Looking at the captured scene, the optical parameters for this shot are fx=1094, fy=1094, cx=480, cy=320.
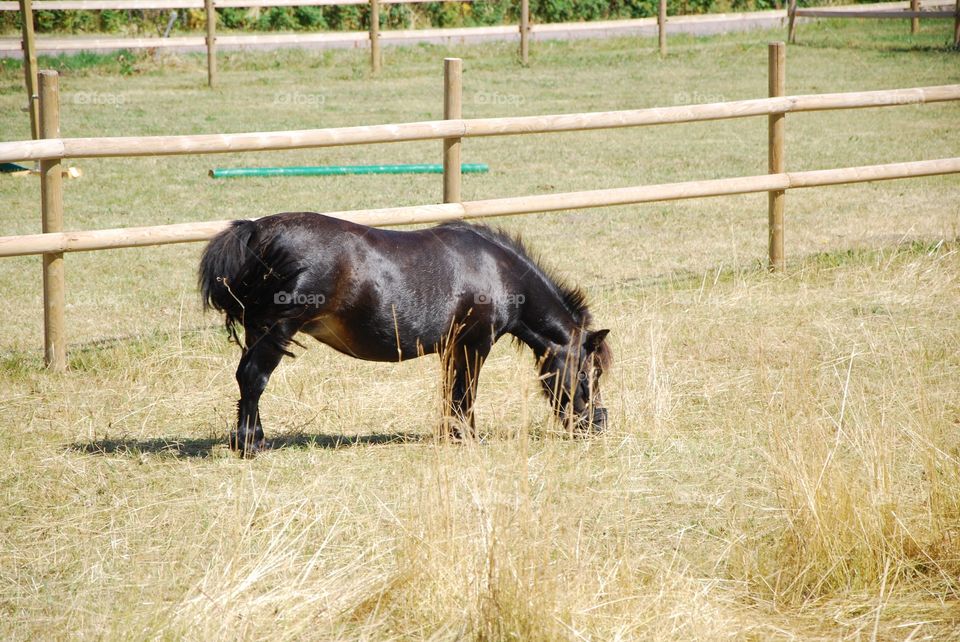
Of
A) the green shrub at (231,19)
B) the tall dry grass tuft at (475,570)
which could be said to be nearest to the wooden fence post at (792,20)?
the green shrub at (231,19)

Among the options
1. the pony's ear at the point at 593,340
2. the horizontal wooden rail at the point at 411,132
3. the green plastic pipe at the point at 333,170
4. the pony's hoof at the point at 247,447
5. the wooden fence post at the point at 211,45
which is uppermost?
the wooden fence post at the point at 211,45

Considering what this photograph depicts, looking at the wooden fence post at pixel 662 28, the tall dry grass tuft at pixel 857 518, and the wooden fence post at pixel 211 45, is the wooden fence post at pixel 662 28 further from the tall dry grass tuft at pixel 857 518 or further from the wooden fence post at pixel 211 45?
the tall dry grass tuft at pixel 857 518

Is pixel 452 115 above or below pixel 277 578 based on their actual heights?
above

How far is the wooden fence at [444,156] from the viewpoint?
5.66 metres

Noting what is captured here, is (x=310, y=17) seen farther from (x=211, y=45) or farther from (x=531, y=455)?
(x=531, y=455)

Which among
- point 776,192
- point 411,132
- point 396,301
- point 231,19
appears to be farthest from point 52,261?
point 231,19

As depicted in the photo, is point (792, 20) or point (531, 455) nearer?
point (531, 455)

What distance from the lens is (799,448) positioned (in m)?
3.75

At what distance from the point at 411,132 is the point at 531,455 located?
7.91ft

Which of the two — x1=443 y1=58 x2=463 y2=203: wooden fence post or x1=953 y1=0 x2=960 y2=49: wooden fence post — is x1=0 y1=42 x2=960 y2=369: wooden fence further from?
x1=953 y1=0 x2=960 y2=49: wooden fence post

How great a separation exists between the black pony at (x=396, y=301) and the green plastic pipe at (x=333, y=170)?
579 cm

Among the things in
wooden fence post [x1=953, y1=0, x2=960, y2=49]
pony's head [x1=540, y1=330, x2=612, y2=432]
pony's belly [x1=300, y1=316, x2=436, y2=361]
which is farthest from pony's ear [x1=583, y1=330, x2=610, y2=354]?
wooden fence post [x1=953, y1=0, x2=960, y2=49]

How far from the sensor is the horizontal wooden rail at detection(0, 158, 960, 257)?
5625mm

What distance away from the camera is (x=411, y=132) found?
635 centimetres
